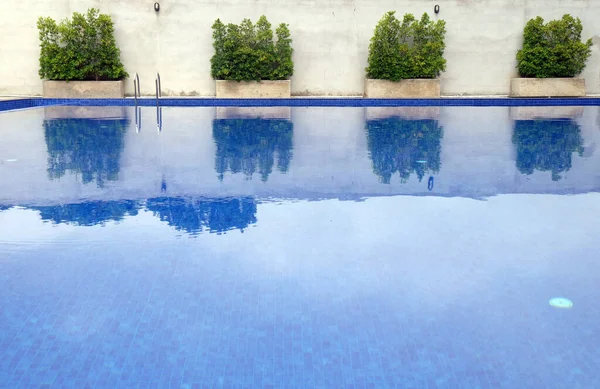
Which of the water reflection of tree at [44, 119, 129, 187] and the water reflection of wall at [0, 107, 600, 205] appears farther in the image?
the water reflection of tree at [44, 119, 129, 187]

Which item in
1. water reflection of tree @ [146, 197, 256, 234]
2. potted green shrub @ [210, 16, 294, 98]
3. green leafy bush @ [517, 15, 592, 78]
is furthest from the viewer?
green leafy bush @ [517, 15, 592, 78]

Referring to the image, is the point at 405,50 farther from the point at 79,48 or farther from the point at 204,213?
the point at 204,213

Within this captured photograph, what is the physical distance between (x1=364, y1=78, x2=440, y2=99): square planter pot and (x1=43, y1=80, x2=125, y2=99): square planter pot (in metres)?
4.60

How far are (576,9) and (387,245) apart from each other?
10.4 metres

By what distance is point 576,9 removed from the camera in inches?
465

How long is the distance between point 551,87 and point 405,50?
2.85 m

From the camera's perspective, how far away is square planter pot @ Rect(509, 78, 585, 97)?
1144 centimetres

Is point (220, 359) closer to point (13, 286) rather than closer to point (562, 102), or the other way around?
point (13, 286)

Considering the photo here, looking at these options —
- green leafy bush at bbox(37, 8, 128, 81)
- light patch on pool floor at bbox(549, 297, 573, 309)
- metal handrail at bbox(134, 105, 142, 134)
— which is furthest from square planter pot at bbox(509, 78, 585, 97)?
light patch on pool floor at bbox(549, 297, 573, 309)

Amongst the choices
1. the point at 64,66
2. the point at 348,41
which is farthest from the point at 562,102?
the point at 64,66

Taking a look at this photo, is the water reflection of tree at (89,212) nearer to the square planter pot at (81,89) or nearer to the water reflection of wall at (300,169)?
the water reflection of wall at (300,169)

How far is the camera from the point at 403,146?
22.2 ft

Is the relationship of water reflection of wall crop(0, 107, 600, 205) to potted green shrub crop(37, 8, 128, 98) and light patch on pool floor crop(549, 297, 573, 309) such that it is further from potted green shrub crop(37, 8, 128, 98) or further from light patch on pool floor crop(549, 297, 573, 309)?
potted green shrub crop(37, 8, 128, 98)

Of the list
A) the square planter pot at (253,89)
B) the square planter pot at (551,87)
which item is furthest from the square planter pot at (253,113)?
the square planter pot at (551,87)
